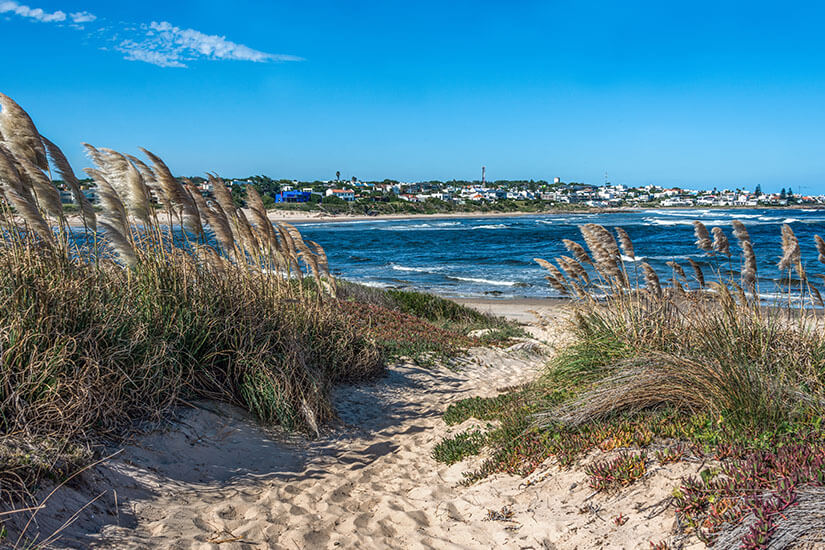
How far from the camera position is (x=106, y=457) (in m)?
4.43

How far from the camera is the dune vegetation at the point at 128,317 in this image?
14.0 ft

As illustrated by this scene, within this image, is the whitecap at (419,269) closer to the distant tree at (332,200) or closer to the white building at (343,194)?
the distant tree at (332,200)

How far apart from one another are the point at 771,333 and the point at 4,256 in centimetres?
712

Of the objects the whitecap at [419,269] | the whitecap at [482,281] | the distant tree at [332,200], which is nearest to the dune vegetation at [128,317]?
the whitecap at [482,281]

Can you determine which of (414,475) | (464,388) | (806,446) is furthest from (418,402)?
(806,446)

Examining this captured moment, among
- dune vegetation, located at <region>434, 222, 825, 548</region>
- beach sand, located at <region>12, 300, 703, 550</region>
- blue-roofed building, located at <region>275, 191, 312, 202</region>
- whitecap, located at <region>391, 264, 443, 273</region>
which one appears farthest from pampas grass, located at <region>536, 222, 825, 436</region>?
blue-roofed building, located at <region>275, 191, 312, 202</region>

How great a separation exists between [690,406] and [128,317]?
4.98 m

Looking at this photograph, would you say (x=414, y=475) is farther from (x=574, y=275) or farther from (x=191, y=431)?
(x=574, y=275)

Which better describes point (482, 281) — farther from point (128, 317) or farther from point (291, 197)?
point (291, 197)

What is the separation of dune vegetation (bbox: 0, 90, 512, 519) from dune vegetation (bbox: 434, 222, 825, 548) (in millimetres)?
2081

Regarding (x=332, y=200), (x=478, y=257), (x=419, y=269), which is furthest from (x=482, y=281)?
(x=332, y=200)

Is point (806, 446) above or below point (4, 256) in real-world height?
below

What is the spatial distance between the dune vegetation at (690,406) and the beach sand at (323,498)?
0.67 ft

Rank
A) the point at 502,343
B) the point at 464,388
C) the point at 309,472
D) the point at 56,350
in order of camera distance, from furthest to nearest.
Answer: the point at 502,343 → the point at 464,388 → the point at 309,472 → the point at 56,350
